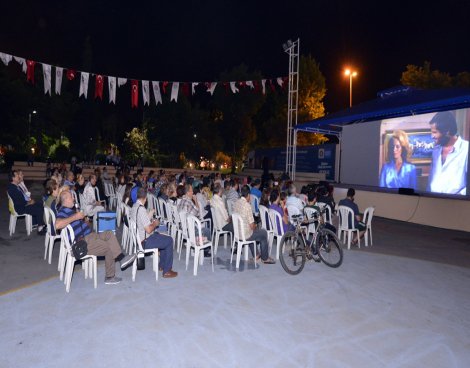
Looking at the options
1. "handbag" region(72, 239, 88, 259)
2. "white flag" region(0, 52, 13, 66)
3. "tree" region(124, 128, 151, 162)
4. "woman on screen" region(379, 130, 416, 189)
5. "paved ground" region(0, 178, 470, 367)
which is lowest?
"paved ground" region(0, 178, 470, 367)

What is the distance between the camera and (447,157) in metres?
12.9

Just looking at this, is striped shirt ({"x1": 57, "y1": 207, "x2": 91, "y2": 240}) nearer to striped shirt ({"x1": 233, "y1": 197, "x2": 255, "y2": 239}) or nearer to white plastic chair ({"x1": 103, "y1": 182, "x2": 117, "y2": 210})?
striped shirt ({"x1": 233, "y1": 197, "x2": 255, "y2": 239})

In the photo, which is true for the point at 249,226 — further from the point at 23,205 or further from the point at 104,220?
the point at 23,205

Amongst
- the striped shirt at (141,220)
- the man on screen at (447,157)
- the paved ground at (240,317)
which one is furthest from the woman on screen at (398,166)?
the striped shirt at (141,220)

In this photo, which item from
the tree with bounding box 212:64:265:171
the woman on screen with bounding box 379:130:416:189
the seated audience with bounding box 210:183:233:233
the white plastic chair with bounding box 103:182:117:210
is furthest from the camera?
the tree with bounding box 212:64:265:171

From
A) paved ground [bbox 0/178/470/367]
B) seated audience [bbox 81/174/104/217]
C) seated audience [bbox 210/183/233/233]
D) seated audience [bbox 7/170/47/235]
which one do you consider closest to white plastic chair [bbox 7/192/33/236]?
Answer: seated audience [bbox 7/170/47/235]

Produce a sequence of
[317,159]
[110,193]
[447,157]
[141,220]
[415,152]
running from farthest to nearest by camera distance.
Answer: [317,159] < [415,152] < [447,157] < [110,193] < [141,220]

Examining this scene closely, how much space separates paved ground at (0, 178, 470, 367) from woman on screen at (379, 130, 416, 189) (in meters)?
8.89

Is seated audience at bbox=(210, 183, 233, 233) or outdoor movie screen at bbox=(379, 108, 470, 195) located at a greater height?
outdoor movie screen at bbox=(379, 108, 470, 195)

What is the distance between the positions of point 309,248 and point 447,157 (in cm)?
942

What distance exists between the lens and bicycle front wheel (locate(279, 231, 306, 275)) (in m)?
5.73

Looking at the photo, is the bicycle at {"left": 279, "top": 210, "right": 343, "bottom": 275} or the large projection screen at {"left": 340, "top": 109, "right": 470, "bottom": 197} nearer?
the bicycle at {"left": 279, "top": 210, "right": 343, "bottom": 275}

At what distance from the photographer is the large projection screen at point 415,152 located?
12.6 m

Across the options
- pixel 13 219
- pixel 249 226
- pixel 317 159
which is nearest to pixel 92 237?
pixel 249 226
